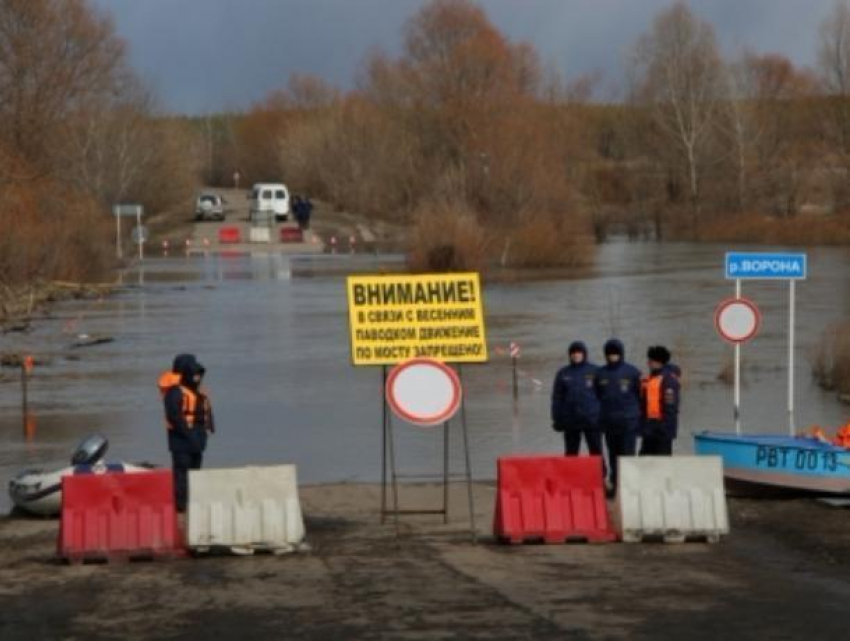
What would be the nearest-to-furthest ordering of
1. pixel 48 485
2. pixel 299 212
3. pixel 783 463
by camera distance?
pixel 48 485, pixel 783 463, pixel 299 212

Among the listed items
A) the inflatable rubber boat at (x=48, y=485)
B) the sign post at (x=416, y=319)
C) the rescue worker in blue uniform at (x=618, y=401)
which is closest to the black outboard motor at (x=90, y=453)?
the inflatable rubber boat at (x=48, y=485)

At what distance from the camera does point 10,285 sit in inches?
2020

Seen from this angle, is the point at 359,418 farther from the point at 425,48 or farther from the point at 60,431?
the point at 425,48

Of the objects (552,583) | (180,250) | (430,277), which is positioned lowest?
(552,583)

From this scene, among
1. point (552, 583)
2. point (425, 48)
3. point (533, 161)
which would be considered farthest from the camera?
point (425, 48)

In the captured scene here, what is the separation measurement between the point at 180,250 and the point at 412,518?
72.1m

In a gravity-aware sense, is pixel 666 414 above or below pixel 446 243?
below

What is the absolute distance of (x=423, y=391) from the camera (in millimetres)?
13219

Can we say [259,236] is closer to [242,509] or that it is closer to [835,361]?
[835,361]

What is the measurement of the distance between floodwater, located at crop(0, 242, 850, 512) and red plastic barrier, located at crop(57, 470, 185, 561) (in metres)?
5.47

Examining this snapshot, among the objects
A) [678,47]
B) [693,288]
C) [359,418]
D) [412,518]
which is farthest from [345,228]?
[412,518]

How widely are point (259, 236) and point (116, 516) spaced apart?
7516 cm

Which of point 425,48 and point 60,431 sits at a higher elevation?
point 425,48

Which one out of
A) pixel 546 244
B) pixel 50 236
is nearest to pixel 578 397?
pixel 50 236
